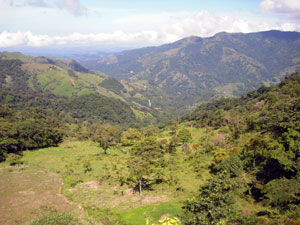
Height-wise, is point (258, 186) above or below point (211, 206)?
below

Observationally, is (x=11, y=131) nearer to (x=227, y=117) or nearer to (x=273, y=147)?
(x=273, y=147)

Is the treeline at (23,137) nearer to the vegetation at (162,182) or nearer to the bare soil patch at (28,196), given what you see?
the vegetation at (162,182)

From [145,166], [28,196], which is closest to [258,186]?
[145,166]

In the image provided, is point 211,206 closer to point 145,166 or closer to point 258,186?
point 258,186

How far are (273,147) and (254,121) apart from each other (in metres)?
28.3

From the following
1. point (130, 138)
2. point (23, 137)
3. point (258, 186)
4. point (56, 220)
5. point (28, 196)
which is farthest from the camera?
point (130, 138)

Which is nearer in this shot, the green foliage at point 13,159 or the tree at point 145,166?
the tree at point 145,166

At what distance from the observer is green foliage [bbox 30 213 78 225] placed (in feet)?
82.7

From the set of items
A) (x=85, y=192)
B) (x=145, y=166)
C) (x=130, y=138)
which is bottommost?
(x=130, y=138)

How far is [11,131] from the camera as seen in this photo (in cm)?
6228

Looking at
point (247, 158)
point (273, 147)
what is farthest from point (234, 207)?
point (247, 158)

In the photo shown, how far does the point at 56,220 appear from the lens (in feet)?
85.5

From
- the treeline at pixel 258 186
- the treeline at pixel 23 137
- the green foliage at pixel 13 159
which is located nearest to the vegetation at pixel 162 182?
the green foliage at pixel 13 159

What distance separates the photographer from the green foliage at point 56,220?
993 inches
